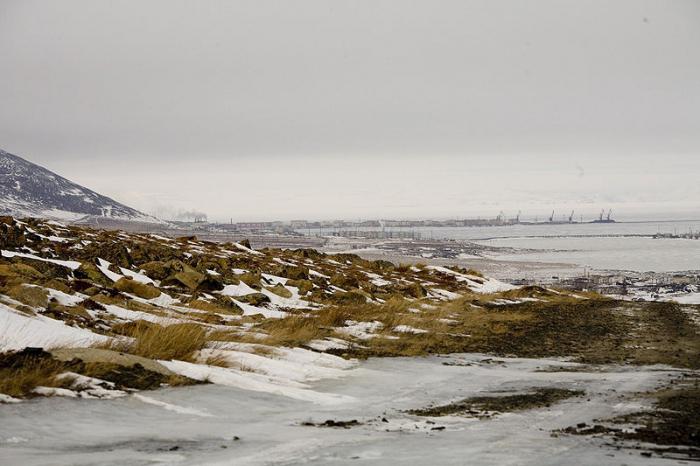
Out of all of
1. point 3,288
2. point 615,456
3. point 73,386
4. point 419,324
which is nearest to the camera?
point 615,456

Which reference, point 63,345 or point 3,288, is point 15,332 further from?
point 3,288

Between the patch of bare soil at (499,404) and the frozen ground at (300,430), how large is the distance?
7.7 inches

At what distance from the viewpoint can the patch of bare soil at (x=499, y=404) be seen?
7.20 metres

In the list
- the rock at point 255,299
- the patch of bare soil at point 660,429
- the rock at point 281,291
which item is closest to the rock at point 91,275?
the rock at point 255,299

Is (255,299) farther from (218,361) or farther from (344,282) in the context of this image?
(218,361)

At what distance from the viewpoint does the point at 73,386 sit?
7.04m

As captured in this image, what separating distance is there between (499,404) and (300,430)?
2.54 meters

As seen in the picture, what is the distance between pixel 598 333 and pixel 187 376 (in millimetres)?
11128

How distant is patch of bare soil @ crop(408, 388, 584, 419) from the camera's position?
7.20 metres

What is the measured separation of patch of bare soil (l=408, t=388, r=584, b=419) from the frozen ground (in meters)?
0.20

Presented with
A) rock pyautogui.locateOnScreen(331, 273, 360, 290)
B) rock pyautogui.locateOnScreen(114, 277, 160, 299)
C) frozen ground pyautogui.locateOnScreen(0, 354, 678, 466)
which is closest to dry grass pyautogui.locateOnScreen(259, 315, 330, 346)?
frozen ground pyautogui.locateOnScreen(0, 354, 678, 466)

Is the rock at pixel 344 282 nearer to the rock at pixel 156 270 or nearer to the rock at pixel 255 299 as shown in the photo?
the rock at pixel 255 299

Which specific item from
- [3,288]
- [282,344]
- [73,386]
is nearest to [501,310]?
[282,344]

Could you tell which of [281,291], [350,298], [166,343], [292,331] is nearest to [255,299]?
[281,291]
